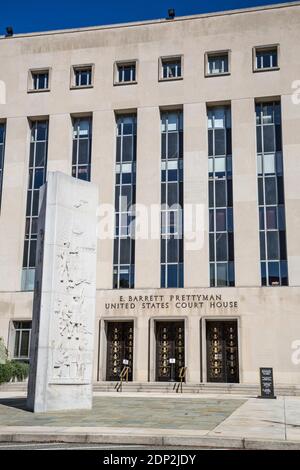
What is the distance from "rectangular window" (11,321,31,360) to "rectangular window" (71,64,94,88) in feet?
53.5

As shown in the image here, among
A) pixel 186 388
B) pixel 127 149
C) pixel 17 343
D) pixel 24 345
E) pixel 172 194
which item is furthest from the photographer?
pixel 127 149

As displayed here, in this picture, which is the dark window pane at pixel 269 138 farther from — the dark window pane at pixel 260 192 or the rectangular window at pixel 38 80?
the rectangular window at pixel 38 80

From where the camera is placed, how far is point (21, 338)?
33.2 metres

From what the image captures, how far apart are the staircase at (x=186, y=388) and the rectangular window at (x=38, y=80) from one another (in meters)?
20.2

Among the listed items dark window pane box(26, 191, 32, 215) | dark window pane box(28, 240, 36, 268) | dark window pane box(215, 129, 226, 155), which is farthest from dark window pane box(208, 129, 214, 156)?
dark window pane box(28, 240, 36, 268)

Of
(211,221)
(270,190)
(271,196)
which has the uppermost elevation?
(270,190)

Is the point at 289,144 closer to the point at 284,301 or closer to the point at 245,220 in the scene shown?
the point at 245,220

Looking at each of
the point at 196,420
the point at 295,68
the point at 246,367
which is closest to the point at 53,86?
the point at 295,68

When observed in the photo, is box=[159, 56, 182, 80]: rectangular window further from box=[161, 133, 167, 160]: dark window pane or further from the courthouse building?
box=[161, 133, 167, 160]: dark window pane

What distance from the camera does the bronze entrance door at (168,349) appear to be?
3128 cm

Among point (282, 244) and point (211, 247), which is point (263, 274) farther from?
point (211, 247)

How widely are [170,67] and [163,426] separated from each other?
2775cm

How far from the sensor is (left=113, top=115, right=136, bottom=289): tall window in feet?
109

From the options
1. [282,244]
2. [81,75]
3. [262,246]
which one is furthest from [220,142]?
[81,75]
